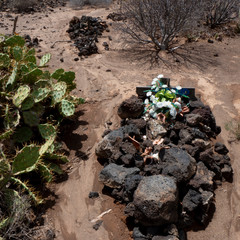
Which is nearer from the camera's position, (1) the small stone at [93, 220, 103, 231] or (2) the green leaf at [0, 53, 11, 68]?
(1) the small stone at [93, 220, 103, 231]

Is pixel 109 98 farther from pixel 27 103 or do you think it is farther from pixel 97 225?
pixel 97 225

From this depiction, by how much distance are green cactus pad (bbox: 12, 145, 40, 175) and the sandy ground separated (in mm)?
643

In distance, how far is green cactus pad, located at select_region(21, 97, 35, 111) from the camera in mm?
4500

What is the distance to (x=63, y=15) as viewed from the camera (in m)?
11.7

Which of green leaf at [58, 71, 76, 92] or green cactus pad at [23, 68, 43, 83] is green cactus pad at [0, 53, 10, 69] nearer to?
green cactus pad at [23, 68, 43, 83]

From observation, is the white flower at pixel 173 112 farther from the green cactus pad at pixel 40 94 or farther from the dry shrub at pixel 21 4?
the dry shrub at pixel 21 4

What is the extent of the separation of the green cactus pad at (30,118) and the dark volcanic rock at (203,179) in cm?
261

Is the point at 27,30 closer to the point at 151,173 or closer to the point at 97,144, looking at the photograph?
the point at 97,144

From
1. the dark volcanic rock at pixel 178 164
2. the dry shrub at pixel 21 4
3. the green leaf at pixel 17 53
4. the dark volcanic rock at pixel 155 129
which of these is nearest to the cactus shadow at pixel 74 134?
the dark volcanic rock at pixel 155 129

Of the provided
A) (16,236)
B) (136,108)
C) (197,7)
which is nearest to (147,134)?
(136,108)

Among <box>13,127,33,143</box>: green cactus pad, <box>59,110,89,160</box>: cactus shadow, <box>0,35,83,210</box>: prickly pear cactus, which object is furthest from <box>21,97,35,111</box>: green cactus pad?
<box>59,110,89,160</box>: cactus shadow

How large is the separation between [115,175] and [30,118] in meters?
1.72

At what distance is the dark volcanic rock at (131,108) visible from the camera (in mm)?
5023

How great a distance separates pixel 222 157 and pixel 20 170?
10.3 feet
